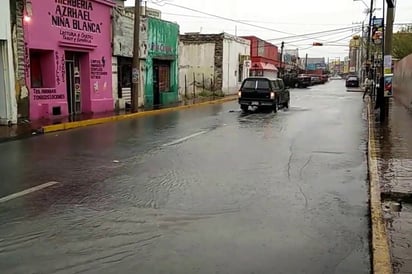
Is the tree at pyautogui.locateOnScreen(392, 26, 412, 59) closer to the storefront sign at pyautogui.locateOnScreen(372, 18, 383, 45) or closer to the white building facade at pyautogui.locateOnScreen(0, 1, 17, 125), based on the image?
the storefront sign at pyautogui.locateOnScreen(372, 18, 383, 45)

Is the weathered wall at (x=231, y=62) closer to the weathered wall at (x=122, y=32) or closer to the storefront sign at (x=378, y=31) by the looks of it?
the weathered wall at (x=122, y=32)

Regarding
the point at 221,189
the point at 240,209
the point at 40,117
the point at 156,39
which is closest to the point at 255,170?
the point at 221,189

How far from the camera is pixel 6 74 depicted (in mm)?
17922

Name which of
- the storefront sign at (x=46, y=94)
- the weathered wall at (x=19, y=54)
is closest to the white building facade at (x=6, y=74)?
the weathered wall at (x=19, y=54)

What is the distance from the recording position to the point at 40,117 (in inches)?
786

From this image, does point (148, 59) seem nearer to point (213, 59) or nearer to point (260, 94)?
point (260, 94)

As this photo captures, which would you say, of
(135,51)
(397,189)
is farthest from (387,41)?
(397,189)

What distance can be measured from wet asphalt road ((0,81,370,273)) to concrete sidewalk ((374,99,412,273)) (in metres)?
0.32

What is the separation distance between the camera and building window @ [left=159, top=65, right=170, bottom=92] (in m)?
32.3

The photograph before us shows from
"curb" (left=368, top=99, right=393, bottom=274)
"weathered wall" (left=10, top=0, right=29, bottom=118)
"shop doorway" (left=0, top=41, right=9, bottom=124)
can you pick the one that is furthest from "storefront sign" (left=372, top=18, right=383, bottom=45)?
"curb" (left=368, top=99, right=393, bottom=274)

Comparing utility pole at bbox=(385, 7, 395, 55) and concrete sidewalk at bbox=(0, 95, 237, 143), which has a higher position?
utility pole at bbox=(385, 7, 395, 55)

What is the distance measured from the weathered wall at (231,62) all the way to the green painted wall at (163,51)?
11797 mm

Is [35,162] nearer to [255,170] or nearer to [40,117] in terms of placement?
[255,170]

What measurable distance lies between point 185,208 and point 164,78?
86.9 feet
